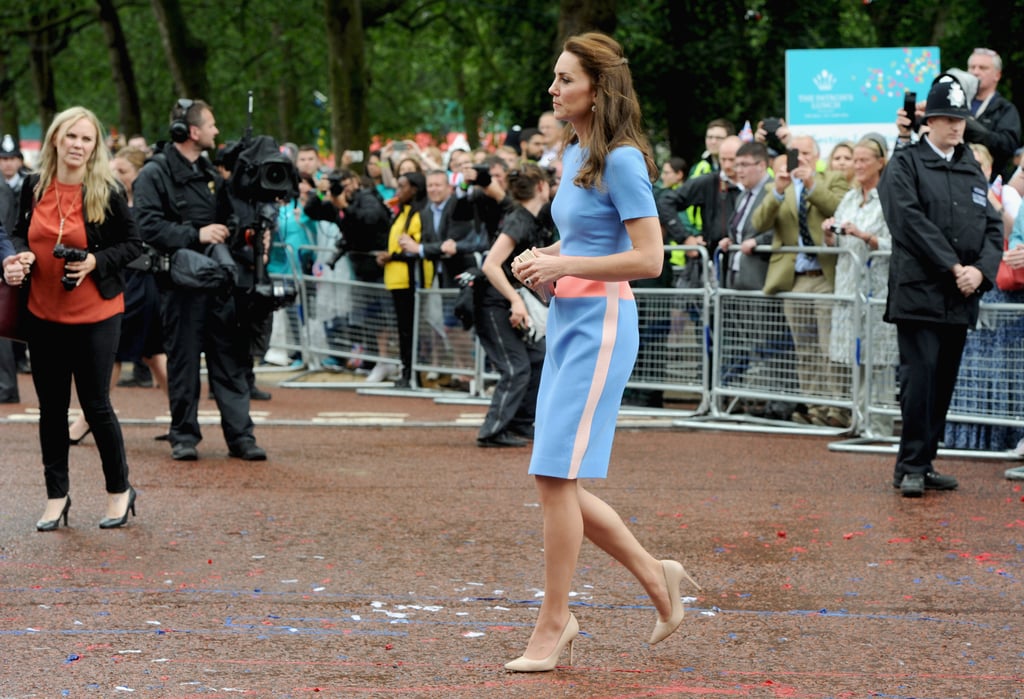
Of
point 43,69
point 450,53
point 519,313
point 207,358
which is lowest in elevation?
point 207,358

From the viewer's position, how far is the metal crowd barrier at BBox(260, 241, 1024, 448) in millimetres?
11211

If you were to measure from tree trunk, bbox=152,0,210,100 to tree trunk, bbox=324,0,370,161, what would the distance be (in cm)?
273

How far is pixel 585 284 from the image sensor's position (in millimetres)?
5543

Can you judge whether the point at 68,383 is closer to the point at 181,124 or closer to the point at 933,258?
the point at 181,124

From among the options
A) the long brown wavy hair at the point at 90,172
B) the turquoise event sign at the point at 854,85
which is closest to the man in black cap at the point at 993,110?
the turquoise event sign at the point at 854,85

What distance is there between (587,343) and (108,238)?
12.2 feet

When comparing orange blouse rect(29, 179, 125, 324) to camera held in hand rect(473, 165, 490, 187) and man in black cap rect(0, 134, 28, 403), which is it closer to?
man in black cap rect(0, 134, 28, 403)

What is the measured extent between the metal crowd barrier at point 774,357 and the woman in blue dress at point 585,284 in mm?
6177

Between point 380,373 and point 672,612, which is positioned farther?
point 380,373

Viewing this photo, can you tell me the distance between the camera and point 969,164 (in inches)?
379

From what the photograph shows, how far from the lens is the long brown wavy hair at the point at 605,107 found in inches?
215

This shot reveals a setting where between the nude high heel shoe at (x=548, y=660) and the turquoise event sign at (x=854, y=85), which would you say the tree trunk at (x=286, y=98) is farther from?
the nude high heel shoe at (x=548, y=660)

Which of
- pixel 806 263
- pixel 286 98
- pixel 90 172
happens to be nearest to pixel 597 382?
pixel 90 172

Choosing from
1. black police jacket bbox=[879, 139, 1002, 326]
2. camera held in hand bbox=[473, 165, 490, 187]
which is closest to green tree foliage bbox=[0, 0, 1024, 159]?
camera held in hand bbox=[473, 165, 490, 187]
